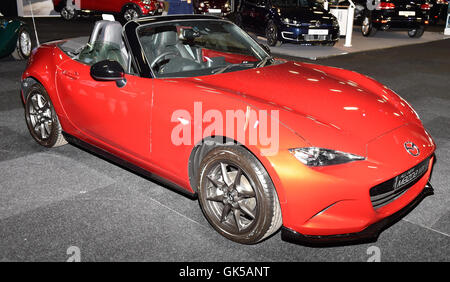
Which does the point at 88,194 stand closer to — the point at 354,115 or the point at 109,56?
the point at 109,56

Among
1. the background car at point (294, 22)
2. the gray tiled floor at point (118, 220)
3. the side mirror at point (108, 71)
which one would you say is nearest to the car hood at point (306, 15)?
the background car at point (294, 22)

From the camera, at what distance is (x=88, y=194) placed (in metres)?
4.08

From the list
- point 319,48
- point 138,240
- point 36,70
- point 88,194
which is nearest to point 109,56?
point 36,70

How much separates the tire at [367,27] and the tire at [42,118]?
1367 cm

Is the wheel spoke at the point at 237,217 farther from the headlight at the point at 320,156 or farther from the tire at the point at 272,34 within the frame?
the tire at the point at 272,34

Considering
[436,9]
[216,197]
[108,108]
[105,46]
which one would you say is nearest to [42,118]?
[105,46]

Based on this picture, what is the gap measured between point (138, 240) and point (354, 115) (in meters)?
1.77

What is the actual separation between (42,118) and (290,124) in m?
3.07

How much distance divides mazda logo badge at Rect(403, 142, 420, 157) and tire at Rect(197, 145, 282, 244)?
979 mm

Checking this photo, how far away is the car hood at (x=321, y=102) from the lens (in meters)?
2.99

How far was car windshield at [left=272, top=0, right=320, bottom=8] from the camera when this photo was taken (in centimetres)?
1314

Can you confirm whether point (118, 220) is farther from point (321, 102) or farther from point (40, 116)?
point (40, 116)

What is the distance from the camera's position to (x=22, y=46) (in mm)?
10438

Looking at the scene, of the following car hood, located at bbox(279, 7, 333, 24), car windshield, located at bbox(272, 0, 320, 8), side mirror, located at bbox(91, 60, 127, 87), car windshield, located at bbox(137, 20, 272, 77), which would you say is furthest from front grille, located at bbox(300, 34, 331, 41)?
side mirror, located at bbox(91, 60, 127, 87)
